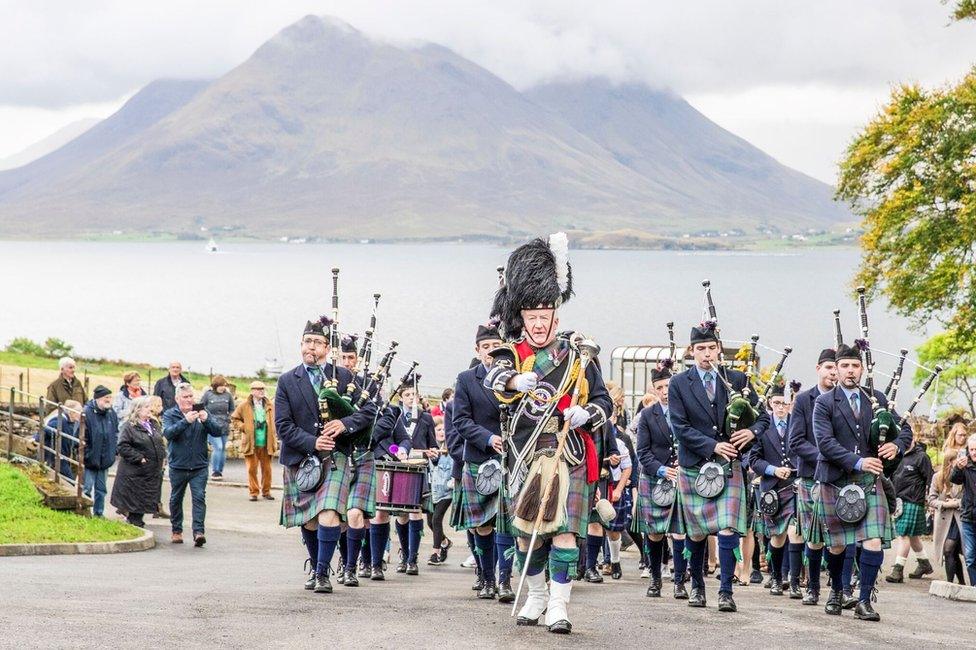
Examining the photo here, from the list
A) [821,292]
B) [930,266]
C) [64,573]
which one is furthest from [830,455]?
[821,292]

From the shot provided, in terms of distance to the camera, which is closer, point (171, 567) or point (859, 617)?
point (859, 617)

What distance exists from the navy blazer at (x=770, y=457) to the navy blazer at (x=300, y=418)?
387 centimetres

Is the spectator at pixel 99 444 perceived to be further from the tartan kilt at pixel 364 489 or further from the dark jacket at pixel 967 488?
the dark jacket at pixel 967 488

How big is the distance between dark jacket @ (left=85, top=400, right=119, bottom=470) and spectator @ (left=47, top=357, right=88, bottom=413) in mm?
1729

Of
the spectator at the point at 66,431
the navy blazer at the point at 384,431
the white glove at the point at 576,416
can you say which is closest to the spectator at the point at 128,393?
the spectator at the point at 66,431

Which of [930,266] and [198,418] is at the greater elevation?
[930,266]

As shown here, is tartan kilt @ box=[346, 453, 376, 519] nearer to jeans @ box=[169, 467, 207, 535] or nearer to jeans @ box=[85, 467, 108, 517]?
jeans @ box=[169, 467, 207, 535]

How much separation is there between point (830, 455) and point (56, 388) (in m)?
12.7

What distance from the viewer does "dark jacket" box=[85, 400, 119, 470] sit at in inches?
734

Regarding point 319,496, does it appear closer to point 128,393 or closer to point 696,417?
point 696,417

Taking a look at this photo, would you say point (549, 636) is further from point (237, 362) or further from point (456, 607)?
point (237, 362)

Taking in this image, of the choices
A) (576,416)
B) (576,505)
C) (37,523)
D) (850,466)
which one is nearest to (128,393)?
(37,523)

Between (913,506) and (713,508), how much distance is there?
17.5ft

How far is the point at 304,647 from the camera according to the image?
8766 mm
